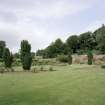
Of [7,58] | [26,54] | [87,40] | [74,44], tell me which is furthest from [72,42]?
[26,54]

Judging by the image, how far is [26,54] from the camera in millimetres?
35656

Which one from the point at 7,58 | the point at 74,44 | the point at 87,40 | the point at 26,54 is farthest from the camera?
the point at 74,44

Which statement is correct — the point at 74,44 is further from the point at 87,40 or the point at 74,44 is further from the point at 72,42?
the point at 87,40

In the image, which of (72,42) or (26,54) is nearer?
(26,54)

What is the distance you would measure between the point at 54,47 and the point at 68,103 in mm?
72740

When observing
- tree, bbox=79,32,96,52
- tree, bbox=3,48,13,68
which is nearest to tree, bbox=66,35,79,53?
tree, bbox=79,32,96,52

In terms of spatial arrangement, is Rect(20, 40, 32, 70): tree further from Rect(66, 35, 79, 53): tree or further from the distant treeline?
Rect(66, 35, 79, 53): tree

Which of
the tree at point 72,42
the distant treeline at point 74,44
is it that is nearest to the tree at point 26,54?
the distant treeline at point 74,44

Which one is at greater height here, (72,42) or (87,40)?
(87,40)

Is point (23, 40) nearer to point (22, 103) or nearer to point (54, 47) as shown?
point (22, 103)

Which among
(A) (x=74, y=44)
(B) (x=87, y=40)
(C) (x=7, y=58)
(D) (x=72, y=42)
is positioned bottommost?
(C) (x=7, y=58)

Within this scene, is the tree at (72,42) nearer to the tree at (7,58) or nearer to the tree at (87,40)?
the tree at (87,40)

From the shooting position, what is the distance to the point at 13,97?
517 inches

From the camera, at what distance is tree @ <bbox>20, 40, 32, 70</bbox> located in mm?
34906
